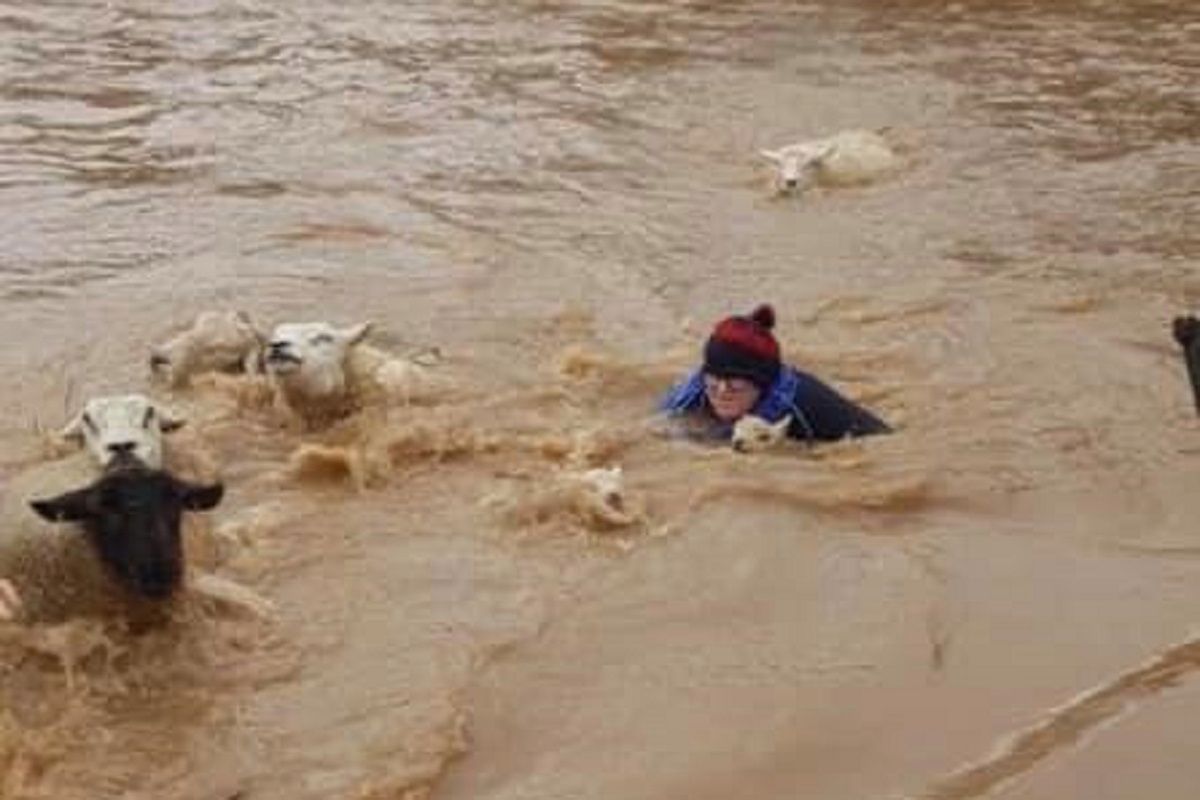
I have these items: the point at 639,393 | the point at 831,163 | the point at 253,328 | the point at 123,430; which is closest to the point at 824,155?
the point at 831,163

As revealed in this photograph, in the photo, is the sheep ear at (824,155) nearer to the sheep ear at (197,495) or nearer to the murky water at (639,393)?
the murky water at (639,393)

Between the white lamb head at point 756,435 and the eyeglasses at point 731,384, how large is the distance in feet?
0.54

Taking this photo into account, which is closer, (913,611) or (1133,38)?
(913,611)

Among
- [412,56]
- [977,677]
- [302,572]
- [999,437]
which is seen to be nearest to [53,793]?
[302,572]

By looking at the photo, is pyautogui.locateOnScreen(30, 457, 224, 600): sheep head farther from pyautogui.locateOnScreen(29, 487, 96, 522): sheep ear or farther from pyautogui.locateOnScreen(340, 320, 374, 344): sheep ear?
pyautogui.locateOnScreen(340, 320, 374, 344): sheep ear

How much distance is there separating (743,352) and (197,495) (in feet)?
9.20

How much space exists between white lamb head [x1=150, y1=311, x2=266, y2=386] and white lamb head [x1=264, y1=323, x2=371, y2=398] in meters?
0.46

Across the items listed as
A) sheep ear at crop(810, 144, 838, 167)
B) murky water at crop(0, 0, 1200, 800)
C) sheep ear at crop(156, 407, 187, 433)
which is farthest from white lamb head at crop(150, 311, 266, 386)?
sheep ear at crop(810, 144, 838, 167)

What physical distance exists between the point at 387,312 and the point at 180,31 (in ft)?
30.1

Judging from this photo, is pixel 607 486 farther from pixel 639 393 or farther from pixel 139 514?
pixel 139 514

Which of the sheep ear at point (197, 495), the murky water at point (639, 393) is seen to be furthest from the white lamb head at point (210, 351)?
the sheep ear at point (197, 495)

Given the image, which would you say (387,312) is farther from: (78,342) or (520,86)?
(520,86)

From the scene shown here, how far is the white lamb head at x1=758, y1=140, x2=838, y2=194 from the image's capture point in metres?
13.4

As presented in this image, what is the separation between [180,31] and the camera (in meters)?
19.5
